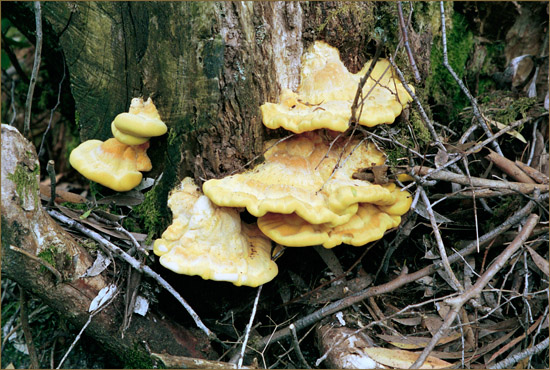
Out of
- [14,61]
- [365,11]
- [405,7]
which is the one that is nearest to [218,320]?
[365,11]

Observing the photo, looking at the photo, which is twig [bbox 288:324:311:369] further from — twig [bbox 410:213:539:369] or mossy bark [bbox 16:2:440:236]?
mossy bark [bbox 16:2:440:236]

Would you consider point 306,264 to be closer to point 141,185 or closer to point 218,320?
point 218,320

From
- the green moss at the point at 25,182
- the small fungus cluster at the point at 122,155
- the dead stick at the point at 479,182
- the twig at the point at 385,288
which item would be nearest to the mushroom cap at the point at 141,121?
the small fungus cluster at the point at 122,155

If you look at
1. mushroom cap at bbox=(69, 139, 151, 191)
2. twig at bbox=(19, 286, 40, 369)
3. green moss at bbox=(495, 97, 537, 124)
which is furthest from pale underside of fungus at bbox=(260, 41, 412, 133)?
twig at bbox=(19, 286, 40, 369)

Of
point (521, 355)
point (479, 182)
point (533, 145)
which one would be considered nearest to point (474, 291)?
point (521, 355)

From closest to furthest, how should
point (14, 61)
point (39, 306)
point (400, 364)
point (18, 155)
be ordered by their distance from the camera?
1. point (18, 155)
2. point (400, 364)
3. point (39, 306)
4. point (14, 61)

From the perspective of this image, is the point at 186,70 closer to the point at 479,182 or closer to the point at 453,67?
the point at 479,182

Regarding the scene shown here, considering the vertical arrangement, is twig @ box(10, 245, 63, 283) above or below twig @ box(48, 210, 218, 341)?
above

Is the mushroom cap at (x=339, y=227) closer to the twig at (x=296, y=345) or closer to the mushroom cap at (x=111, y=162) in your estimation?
the twig at (x=296, y=345)
